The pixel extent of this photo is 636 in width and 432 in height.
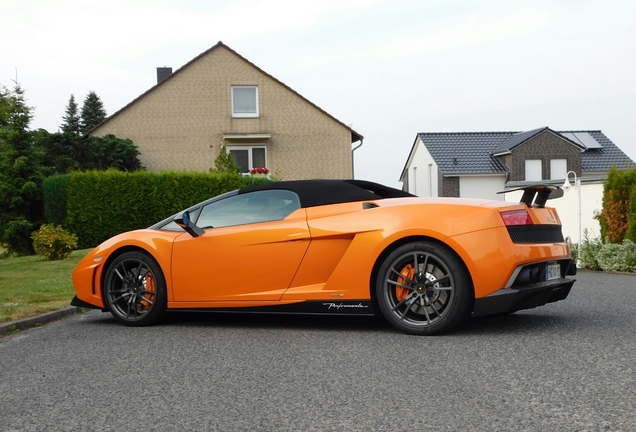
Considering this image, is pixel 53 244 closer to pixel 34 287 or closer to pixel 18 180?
pixel 18 180

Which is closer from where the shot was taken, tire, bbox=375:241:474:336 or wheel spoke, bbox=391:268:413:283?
tire, bbox=375:241:474:336

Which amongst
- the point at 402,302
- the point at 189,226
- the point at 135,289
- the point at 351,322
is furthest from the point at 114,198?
the point at 402,302

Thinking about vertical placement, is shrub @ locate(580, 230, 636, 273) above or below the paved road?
below

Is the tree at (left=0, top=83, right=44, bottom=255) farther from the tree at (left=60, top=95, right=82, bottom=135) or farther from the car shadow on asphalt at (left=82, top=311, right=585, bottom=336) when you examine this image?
the tree at (left=60, top=95, right=82, bottom=135)

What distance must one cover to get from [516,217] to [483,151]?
1924 inches

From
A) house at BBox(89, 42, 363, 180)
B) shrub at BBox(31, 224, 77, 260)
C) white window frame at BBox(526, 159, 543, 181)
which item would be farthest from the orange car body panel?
white window frame at BBox(526, 159, 543, 181)

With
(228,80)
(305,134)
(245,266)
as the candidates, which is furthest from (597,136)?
(245,266)

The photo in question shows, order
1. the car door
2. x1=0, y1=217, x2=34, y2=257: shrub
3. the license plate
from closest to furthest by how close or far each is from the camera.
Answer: the license plate < the car door < x1=0, y1=217, x2=34, y2=257: shrub

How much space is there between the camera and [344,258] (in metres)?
6.53

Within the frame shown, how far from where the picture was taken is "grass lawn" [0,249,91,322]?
28.8 ft

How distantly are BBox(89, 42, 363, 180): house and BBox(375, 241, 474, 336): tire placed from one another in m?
30.5

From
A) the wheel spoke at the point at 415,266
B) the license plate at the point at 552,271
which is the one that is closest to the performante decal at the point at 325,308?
the wheel spoke at the point at 415,266

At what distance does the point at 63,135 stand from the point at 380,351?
33.3 metres

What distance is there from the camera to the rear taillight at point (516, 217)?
626cm
